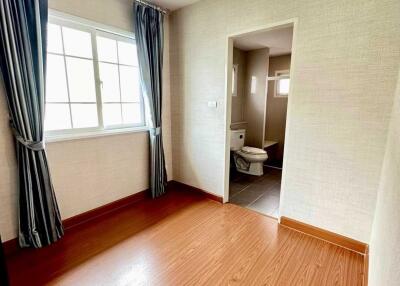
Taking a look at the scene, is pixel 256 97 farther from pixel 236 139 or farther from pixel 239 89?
pixel 236 139

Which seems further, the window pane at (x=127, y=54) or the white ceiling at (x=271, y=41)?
the white ceiling at (x=271, y=41)

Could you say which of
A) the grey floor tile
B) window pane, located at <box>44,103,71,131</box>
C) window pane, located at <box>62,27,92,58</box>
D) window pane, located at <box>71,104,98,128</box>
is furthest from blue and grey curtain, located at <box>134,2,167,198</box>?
the grey floor tile

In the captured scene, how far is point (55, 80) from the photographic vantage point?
1966 millimetres

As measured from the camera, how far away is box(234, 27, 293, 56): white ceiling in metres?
3.00

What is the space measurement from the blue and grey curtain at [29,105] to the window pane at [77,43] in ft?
0.90

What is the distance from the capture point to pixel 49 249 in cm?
182

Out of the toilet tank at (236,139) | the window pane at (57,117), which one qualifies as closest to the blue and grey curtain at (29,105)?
the window pane at (57,117)

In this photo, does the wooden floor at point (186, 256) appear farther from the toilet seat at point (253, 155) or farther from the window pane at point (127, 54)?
the window pane at point (127, 54)

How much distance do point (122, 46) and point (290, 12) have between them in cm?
178

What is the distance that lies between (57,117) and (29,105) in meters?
0.32

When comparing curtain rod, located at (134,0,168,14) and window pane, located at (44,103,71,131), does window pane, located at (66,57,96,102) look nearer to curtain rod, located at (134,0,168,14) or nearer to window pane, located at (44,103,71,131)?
window pane, located at (44,103,71,131)

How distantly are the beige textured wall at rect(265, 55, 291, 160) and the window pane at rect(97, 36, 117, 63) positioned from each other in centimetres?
330

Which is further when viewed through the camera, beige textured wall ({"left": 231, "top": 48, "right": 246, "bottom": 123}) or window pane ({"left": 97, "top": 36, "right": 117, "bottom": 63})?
beige textured wall ({"left": 231, "top": 48, "right": 246, "bottom": 123})

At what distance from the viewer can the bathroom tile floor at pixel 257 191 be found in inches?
102
